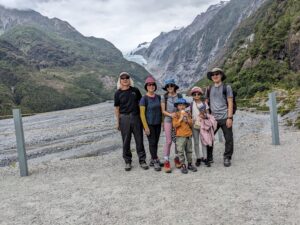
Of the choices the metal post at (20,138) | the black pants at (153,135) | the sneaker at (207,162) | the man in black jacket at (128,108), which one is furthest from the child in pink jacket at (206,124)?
the metal post at (20,138)

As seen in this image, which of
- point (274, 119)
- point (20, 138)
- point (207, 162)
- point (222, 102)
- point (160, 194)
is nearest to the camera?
point (160, 194)

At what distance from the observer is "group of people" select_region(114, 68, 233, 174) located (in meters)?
8.86

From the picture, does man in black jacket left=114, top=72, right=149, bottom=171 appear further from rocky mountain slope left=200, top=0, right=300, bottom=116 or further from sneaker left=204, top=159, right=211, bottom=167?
rocky mountain slope left=200, top=0, right=300, bottom=116

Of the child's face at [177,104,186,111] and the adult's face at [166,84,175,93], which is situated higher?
the adult's face at [166,84,175,93]

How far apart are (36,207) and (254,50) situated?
7486 centimetres

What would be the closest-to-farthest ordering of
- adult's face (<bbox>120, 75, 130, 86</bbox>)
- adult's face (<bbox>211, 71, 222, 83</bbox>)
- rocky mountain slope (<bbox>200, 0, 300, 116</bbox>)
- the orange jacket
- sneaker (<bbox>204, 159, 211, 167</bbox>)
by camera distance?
the orange jacket
adult's face (<bbox>211, 71, 222, 83</bbox>)
adult's face (<bbox>120, 75, 130, 86</bbox>)
sneaker (<bbox>204, 159, 211, 167</bbox>)
rocky mountain slope (<bbox>200, 0, 300, 116</bbox>)

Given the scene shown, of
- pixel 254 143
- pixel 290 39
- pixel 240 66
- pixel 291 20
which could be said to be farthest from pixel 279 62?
pixel 254 143

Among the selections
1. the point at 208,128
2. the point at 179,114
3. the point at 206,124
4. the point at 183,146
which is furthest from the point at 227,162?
the point at 179,114

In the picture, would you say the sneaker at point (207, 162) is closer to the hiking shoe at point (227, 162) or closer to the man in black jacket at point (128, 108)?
the hiking shoe at point (227, 162)

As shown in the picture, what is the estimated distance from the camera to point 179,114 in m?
8.83

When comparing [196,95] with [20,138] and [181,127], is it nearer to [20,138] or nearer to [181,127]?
[181,127]

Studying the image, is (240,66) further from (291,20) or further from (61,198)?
(61,198)

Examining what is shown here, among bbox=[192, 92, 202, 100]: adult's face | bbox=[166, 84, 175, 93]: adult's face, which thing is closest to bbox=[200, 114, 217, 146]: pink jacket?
bbox=[192, 92, 202, 100]: adult's face

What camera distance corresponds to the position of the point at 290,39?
204 ft
